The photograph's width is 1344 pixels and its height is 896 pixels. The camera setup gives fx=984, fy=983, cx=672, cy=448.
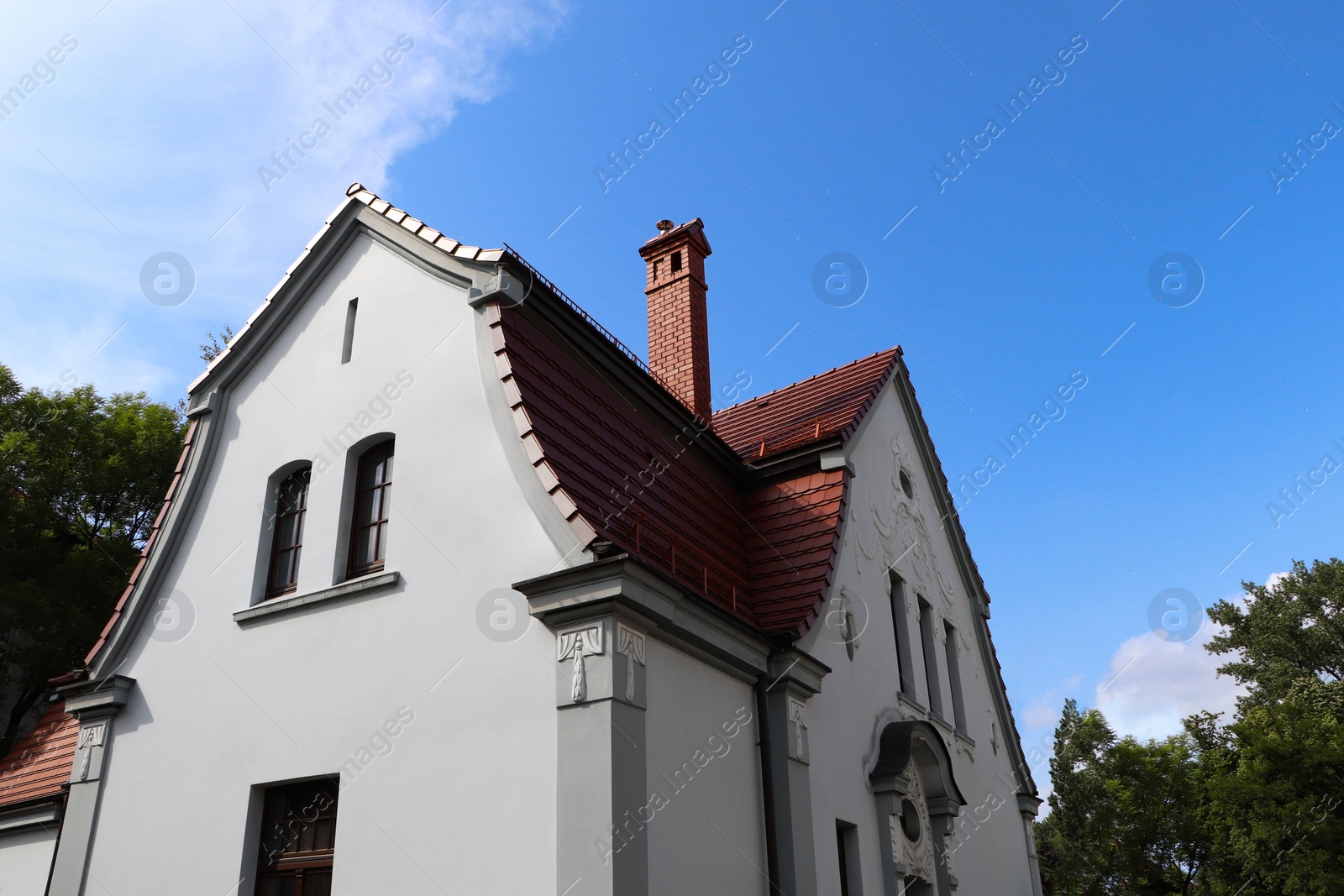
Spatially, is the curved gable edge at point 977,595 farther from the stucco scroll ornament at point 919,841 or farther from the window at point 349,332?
the window at point 349,332

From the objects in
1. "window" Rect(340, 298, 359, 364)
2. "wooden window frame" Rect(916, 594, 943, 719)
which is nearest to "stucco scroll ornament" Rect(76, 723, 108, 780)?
"window" Rect(340, 298, 359, 364)

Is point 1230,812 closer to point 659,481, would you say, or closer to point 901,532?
point 901,532

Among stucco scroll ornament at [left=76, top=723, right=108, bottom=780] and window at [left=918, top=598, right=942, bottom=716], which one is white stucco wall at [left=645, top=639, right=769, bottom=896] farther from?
stucco scroll ornament at [left=76, top=723, right=108, bottom=780]

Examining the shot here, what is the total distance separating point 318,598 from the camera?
10211mm

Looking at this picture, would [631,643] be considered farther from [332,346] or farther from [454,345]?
[332,346]

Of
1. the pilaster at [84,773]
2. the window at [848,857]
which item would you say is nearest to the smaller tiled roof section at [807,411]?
the window at [848,857]

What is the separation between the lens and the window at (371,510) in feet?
34.6

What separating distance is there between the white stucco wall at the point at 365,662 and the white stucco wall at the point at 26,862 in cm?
157

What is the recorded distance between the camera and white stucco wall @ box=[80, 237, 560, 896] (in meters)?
8.52

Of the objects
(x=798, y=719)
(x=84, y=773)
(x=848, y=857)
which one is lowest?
(x=848, y=857)

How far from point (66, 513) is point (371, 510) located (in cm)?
1570

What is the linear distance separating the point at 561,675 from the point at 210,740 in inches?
181

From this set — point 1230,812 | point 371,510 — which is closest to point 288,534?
point 371,510

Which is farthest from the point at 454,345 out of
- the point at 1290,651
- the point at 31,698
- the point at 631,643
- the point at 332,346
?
the point at 1290,651
